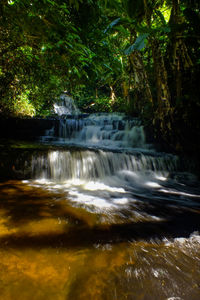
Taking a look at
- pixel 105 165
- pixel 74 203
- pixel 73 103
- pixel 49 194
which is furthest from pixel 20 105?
pixel 73 103

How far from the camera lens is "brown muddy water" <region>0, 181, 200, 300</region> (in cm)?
103

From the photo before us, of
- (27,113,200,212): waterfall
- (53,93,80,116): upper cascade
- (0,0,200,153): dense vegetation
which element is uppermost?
(53,93,80,116): upper cascade

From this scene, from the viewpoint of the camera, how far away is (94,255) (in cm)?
136

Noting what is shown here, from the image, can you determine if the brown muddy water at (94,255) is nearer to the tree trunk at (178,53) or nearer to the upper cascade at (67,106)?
the tree trunk at (178,53)

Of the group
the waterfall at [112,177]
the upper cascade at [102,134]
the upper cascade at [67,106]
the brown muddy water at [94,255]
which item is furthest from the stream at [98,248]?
the upper cascade at [67,106]

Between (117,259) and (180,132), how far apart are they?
6013 mm

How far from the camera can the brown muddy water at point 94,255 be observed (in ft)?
3.37

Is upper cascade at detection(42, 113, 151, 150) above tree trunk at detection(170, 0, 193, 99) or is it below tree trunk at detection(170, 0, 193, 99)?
below

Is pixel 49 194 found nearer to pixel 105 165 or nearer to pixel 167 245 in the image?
pixel 167 245

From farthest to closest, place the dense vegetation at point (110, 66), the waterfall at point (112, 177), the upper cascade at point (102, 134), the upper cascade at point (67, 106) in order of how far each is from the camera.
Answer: the upper cascade at point (67, 106) → the upper cascade at point (102, 134) → the waterfall at point (112, 177) → the dense vegetation at point (110, 66)

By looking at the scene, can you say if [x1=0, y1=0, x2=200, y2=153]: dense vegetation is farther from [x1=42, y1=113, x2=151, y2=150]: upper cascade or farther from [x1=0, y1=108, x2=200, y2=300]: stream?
[x1=0, y1=108, x2=200, y2=300]: stream

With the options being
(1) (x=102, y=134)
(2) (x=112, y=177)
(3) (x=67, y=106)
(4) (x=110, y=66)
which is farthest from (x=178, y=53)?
(3) (x=67, y=106)

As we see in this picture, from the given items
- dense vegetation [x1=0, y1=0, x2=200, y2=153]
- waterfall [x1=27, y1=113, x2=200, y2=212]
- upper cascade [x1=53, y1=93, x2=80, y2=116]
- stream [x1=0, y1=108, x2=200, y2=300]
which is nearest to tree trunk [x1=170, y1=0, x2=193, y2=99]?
dense vegetation [x1=0, y1=0, x2=200, y2=153]

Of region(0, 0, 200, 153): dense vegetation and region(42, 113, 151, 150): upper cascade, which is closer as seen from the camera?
region(0, 0, 200, 153): dense vegetation
